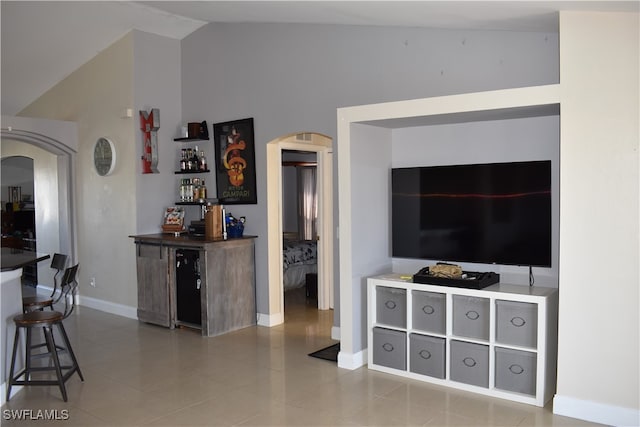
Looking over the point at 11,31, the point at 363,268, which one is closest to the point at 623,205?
the point at 363,268

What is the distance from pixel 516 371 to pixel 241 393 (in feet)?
6.45

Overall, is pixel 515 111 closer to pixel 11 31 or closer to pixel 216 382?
pixel 216 382

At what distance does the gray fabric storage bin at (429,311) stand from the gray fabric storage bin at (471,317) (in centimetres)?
9

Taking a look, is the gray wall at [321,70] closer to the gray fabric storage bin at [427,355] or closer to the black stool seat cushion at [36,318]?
the gray fabric storage bin at [427,355]

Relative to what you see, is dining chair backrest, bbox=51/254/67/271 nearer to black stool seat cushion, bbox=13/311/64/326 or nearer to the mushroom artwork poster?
black stool seat cushion, bbox=13/311/64/326

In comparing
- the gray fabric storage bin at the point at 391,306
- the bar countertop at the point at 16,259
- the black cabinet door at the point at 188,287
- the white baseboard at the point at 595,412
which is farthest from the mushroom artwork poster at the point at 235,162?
the white baseboard at the point at 595,412

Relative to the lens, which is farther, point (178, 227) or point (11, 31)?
point (178, 227)

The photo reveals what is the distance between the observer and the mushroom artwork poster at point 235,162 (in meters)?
6.26

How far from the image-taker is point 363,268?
15.5 feet

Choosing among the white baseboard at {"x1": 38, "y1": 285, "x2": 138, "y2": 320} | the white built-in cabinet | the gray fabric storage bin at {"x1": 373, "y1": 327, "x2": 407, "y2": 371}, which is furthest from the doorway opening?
the white built-in cabinet

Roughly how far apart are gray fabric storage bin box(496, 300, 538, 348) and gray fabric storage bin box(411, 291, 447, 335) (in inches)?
16.7

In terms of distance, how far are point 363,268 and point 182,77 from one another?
12.0 ft

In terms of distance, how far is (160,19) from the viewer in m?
6.31

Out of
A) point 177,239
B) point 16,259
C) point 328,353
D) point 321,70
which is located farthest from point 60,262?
point 321,70
